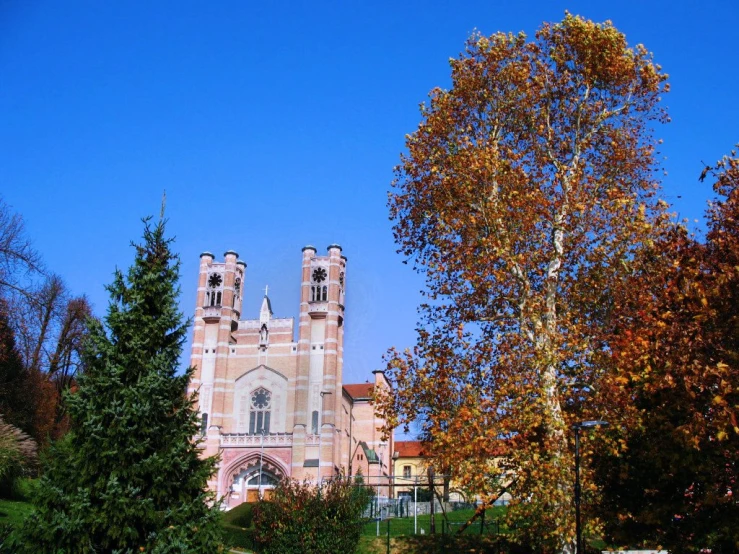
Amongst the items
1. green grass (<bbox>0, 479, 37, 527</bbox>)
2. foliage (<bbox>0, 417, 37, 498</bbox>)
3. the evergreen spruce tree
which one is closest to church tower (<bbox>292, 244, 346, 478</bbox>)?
foliage (<bbox>0, 417, 37, 498</bbox>)

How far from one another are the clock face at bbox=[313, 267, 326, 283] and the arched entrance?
606 inches

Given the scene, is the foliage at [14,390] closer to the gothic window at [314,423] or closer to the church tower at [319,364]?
the church tower at [319,364]

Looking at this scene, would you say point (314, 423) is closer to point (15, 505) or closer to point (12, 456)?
point (15, 505)

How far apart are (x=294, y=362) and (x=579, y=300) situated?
45.0 meters

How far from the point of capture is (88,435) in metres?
14.9

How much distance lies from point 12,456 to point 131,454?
13.4m

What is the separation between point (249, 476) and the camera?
5834 cm

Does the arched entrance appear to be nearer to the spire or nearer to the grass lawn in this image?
the spire

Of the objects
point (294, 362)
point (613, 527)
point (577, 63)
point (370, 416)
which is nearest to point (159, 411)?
point (613, 527)

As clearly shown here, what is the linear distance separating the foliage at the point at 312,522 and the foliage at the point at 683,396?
28.9 ft

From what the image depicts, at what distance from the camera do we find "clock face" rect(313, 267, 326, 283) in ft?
204

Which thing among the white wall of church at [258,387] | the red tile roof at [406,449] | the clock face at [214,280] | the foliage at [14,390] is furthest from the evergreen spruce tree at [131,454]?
the red tile roof at [406,449]

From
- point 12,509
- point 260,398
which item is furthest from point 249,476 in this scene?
point 12,509

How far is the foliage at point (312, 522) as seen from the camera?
68.5ft
